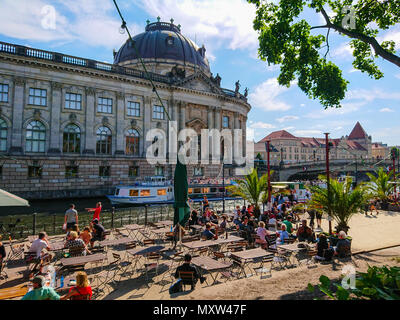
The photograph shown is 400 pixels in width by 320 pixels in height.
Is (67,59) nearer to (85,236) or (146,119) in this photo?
(146,119)

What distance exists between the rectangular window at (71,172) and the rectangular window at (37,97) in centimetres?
939

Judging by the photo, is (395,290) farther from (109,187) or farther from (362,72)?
(109,187)

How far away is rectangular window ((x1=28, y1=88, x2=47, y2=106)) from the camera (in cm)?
3541

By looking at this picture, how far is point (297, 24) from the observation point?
12578 mm

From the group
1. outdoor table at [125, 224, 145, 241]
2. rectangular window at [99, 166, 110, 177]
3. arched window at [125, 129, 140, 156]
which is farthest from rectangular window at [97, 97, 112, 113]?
outdoor table at [125, 224, 145, 241]

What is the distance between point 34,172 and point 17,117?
290 inches

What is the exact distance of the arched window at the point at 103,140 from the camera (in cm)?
4062

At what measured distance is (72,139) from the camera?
38531mm

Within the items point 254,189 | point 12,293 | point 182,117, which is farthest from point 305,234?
point 182,117

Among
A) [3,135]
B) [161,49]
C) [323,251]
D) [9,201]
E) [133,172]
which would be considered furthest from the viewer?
A: [161,49]

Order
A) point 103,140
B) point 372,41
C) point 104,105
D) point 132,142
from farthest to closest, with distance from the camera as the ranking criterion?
point 132,142 < point 104,105 < point 103,140 < point 372,41

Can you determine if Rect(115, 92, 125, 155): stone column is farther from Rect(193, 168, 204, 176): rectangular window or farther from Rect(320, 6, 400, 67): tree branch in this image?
Rect(320, 6, 400, 67): tree branch
